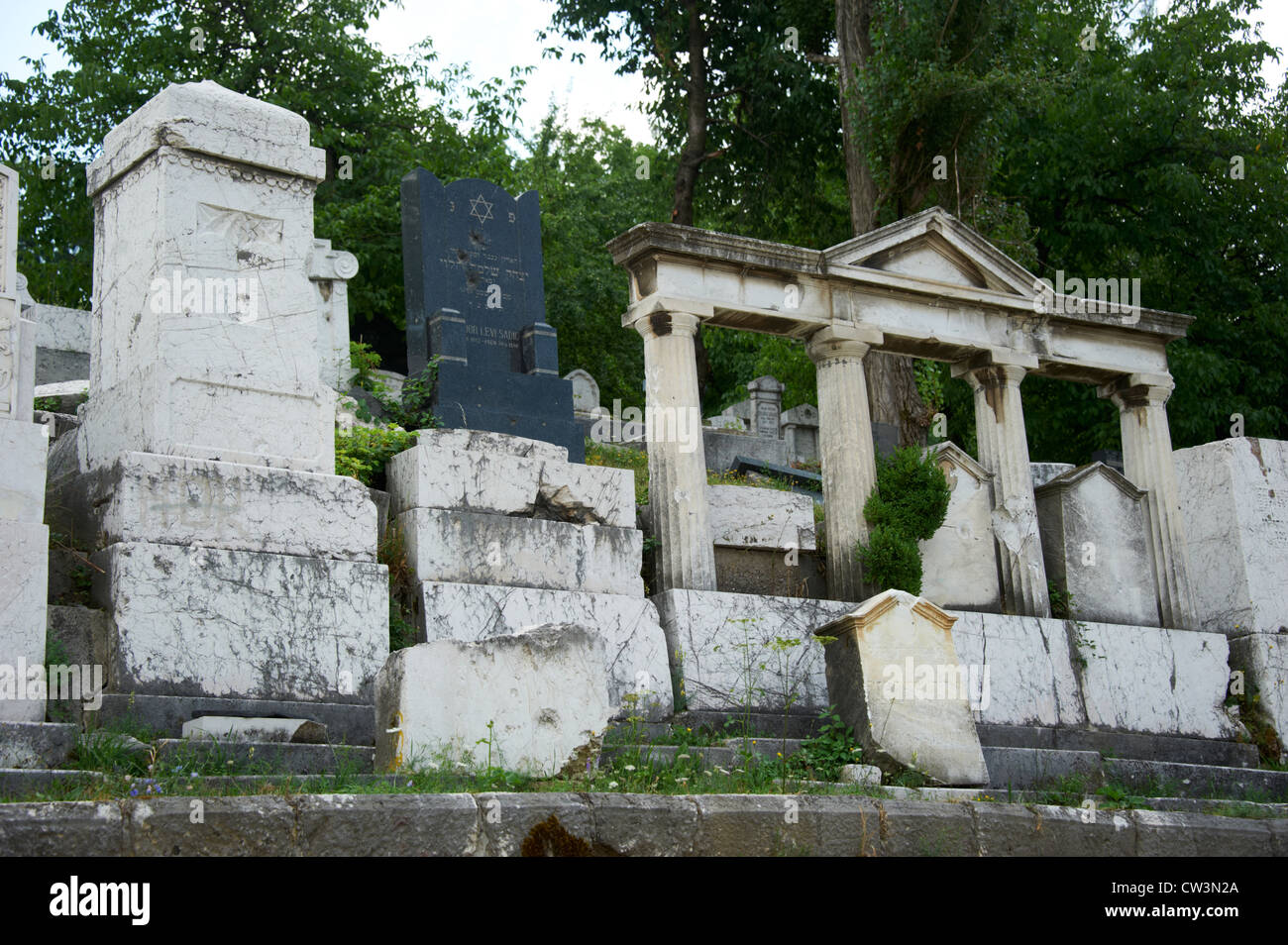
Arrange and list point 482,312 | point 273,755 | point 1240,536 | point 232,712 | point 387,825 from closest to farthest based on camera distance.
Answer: point 387,825 → point 273,755 → point 232,712 → point 1240,536 → point 482,312

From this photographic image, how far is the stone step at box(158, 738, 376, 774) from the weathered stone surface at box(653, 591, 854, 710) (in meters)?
3.48

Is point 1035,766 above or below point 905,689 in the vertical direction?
below

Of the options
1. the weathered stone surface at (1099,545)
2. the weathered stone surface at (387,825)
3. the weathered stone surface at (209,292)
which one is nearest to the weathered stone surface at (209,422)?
the weathered stone surface at (209,292)

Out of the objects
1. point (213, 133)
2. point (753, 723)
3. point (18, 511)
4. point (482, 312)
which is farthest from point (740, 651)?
point (18, 511)

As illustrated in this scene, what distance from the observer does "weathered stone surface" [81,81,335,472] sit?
8.49 meters

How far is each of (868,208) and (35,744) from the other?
12.5 m

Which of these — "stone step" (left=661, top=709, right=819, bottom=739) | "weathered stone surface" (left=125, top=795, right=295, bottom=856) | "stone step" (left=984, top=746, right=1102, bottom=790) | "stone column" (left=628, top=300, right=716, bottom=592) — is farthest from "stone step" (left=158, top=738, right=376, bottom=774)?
"stone step" (left=984, top=746, right=1102, bottom=790)

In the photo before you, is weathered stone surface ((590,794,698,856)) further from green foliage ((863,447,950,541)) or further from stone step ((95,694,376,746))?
green foliage ((863,447,950,541))

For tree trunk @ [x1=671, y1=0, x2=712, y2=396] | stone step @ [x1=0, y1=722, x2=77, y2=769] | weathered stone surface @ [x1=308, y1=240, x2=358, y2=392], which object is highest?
tree trunk @ [x1=671, y1=0, x2=712, y2=396]

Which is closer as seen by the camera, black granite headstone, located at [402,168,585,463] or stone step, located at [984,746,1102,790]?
stone step, located at [984,746,1102,790]

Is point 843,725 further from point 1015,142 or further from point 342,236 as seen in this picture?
point 342,236

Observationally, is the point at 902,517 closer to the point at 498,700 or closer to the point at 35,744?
the point at 498,700

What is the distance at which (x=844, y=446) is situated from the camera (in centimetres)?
1198

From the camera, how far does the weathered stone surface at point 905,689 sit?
8670 millimetres
